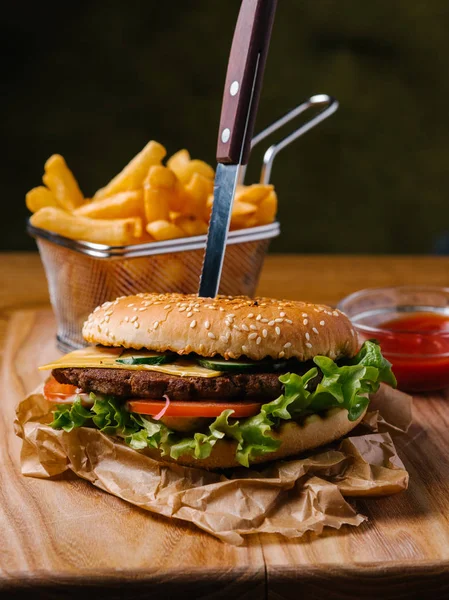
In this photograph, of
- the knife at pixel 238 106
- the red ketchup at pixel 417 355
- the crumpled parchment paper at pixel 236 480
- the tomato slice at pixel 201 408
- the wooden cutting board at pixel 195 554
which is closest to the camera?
the wooden cutting board at pixel 195 554

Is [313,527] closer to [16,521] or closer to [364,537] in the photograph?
[364,537]

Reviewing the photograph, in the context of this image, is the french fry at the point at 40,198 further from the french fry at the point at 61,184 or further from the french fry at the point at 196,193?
the french fry at the point at 196,193

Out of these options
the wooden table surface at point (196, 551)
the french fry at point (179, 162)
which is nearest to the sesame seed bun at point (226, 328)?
the wooden table surface at point (196, 551)

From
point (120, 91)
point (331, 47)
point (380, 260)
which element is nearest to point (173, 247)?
point (380, 260)

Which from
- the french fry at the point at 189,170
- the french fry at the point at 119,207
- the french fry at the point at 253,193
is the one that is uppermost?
the french fry at the point at 189,170

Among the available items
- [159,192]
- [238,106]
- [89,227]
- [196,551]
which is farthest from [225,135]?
[196,551]

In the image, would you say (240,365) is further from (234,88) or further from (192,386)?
(234,88)

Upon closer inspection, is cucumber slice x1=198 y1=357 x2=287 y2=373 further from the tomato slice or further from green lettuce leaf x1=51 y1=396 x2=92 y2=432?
green lettuce leaf x1=51 y1=396 x2=92 y2=432

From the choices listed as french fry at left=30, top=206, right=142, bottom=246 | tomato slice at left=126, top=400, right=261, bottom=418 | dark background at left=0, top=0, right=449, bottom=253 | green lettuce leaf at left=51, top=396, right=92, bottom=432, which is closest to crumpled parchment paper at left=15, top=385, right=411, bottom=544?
green lettuce leaf at left=51, top=396, right=92, bottom=432
